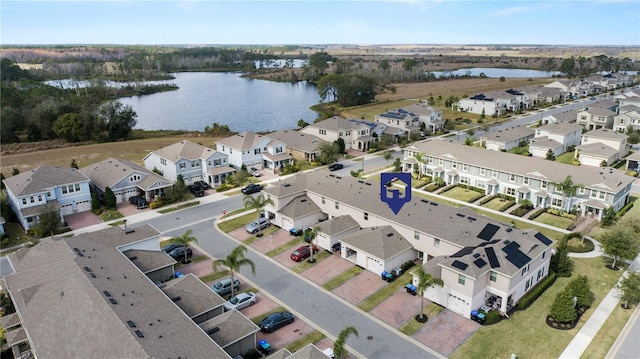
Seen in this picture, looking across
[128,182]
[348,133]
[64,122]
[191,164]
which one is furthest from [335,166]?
[64,122]

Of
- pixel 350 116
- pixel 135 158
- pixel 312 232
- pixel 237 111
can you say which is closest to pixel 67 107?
pixel 135 158

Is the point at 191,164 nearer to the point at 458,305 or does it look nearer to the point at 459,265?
the point at 459,265

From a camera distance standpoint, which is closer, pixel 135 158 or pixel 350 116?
pixel 135 158

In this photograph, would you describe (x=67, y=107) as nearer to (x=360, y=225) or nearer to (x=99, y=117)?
(x=99, y=117)

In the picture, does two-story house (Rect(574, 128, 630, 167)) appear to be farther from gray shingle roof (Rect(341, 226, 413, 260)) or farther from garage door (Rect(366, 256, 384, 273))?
garage door (Rect(366, 256, 384, 273))

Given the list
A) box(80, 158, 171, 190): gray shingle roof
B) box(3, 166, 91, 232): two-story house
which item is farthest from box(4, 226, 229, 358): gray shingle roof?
box(80, 158, 171, 190): gray shingle roof

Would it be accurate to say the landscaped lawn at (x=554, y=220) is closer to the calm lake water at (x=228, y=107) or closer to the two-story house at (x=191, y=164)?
the two-story house at (x=191, y=164)

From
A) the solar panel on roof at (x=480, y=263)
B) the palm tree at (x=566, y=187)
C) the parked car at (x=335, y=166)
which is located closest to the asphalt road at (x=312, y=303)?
the solar panel on roof at (x=480, y=263)
